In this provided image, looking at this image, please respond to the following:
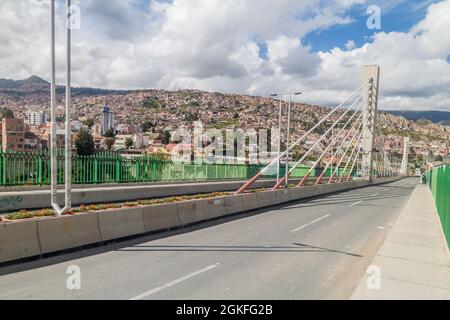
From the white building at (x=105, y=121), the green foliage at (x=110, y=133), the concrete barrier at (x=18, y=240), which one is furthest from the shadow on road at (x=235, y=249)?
the white building at (x=105, y=121)

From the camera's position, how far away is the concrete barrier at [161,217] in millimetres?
11336

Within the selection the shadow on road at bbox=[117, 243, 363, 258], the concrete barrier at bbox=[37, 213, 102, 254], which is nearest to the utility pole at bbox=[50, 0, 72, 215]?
the concrete barrier at bbox=[37, 213, 102, 254]

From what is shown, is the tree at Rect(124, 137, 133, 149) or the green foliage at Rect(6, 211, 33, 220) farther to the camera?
the tree at Rect(124, 137, 133, 149)

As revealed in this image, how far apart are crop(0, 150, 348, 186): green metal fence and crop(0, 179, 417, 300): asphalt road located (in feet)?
26.3

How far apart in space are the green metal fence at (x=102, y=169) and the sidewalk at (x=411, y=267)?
1339 centimetres

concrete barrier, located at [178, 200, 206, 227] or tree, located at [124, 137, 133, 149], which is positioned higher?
tree, located at [124, 137, 133, 149]

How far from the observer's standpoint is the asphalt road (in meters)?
6.23

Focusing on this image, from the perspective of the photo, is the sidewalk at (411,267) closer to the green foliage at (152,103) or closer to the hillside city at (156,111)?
the hillside city at (156,111)

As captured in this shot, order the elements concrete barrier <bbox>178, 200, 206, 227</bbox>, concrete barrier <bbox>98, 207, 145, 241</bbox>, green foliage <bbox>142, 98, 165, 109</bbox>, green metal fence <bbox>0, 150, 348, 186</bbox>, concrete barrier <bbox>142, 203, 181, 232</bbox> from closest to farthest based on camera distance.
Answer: concrete barrier <bbox>98, 207, 145, 241</bbox> < concrete barrier <bbox>142, 203, 181, 232</bbox> < concrete barrier <bbox>178, 200, 206, 227</bbox> < green metal fence <bbox>0, 150, 348, 186</bbox> < green foliage <bbox>142, 98, 165, 109</bbox>

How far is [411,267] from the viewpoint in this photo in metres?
7.76

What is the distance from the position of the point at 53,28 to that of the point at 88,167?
10141mm

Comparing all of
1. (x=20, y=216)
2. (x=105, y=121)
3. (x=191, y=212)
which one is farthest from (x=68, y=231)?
(x=105, y=121)

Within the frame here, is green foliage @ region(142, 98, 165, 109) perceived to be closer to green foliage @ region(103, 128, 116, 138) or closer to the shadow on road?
green foliage @ region(103, 128, 116, 138)
